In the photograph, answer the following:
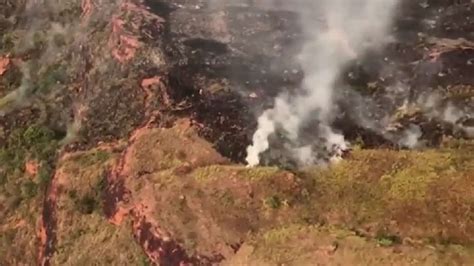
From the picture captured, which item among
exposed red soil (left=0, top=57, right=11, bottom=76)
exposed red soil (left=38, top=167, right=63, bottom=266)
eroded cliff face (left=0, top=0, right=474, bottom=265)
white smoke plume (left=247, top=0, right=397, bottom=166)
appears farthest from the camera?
exposed red soil (left=0, top=57, right=11, bottom=76)

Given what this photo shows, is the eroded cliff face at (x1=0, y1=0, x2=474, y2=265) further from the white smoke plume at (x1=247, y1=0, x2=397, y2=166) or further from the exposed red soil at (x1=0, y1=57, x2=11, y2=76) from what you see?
the exposed red soil at (x1=0, y1=57, x2=11, y2=76)

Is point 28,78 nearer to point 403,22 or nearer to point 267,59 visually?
point 267,59

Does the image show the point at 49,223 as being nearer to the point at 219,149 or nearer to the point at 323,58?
the point at 219,149

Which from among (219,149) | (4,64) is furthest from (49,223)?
(4,64)

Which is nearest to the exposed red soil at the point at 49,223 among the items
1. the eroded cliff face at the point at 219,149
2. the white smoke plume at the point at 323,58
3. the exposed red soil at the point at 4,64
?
the eroded cliff face at the point at 219,149

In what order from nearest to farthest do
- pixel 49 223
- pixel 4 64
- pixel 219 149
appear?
pixel 219 149 < pixel 49 223 < pixel 4 64

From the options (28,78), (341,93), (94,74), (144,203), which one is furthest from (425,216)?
(28,78)

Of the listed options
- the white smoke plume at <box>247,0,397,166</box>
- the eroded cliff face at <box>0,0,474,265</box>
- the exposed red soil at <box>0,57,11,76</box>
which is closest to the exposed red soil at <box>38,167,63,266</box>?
the eroded cliff face at <box>0,0,474,265</box>

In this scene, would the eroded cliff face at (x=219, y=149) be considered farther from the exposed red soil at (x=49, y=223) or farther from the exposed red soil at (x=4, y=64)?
the exposed red soil at (x=4, y=64)
